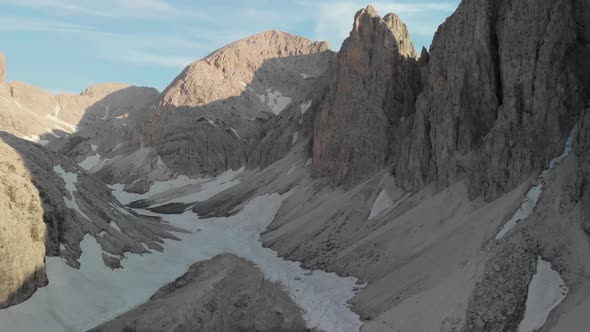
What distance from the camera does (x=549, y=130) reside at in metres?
34.3

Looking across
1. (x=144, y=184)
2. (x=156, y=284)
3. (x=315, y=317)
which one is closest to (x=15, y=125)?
(x=144, y=184)

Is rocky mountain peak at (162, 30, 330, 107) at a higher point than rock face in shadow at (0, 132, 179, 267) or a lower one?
higher

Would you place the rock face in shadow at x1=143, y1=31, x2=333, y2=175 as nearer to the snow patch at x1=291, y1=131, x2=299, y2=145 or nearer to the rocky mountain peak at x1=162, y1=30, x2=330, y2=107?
the rocky mountain peak at x1=162, y1=30, x2=330, y2=107

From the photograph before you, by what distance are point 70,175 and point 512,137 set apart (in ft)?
119

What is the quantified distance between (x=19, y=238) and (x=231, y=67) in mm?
127091

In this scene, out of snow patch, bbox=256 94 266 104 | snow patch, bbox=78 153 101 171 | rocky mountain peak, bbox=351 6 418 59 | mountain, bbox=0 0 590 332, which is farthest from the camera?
snow patch, bbox=78 153 101 171

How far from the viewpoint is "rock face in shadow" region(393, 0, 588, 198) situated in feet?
113

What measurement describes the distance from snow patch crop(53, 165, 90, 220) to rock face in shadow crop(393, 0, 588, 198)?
92.2 feet

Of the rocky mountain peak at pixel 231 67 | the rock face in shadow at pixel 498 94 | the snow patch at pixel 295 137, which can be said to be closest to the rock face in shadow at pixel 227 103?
the rocky mountain peak at pixel 231 67

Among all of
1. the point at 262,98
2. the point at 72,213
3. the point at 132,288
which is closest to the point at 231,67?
the point at 262,98

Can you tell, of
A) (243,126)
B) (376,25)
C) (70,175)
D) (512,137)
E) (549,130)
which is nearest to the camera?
(549,130)

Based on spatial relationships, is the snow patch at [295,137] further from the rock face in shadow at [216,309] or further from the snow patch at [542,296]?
the snow patch at [542,296]

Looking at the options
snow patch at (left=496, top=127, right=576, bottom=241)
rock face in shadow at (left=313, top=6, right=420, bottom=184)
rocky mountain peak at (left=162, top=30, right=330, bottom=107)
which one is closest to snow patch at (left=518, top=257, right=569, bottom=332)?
snow patch at (left=496, top=127, right=576, bottom=241)

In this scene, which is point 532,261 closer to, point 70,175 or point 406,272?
point 406,272
